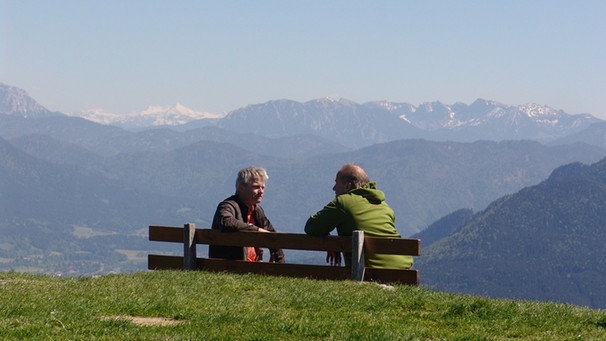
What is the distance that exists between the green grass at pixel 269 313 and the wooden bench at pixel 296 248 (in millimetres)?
623

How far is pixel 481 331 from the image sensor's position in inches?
475

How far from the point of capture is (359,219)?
17.1m

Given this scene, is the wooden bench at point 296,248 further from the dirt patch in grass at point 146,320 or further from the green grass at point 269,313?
the dirt patch in grass at point 146,320

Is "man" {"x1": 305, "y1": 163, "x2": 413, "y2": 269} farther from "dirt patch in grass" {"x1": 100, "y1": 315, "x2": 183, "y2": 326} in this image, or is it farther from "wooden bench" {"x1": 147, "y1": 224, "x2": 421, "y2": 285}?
"dirt patch in grass" {"x1": 100, "y1": 315, "x2": 183, "y2": 326}

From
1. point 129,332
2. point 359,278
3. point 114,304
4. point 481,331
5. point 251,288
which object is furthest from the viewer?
point 359,278

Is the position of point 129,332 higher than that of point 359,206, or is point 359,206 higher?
point 359,206

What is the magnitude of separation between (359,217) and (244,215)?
2.62 m

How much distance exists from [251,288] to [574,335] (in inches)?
218

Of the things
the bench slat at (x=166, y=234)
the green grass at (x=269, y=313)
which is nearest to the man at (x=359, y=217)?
the green grass at (x=269, y=313)

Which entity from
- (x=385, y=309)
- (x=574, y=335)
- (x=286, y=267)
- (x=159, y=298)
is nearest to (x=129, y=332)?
(x=159, y=298)

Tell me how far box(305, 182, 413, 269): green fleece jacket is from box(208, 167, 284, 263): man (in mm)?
1413

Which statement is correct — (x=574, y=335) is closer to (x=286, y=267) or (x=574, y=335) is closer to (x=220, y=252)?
(x=286, y=267)

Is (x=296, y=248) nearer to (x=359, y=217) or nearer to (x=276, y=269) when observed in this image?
(x=276, y=269)

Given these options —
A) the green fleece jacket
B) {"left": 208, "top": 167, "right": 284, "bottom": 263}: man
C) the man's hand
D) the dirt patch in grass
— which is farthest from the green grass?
{"left": 208, "top": 167, "right": 284, "bottom": 263}: man
